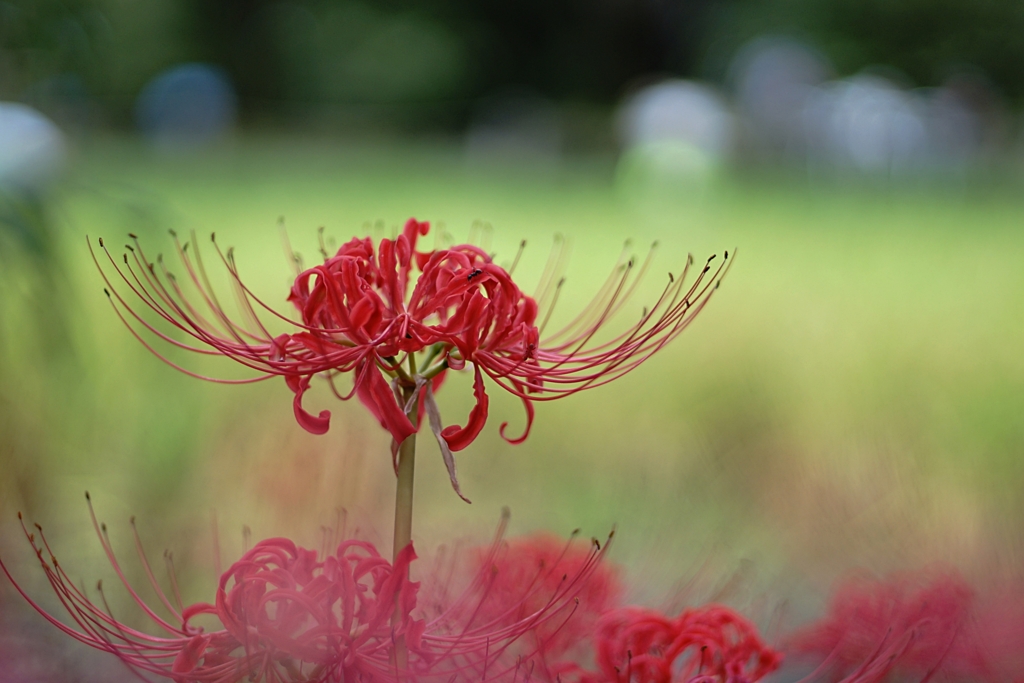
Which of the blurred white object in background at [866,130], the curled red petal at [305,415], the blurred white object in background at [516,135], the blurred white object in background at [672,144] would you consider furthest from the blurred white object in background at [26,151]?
the blurred white object in background at [866,130]

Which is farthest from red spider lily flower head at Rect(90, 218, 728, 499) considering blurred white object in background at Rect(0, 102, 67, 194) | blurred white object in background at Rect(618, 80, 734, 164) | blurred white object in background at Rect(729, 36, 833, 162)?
blurred white object in background at Rect(729, 36, 833, 162)

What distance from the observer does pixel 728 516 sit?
1457 millimetres

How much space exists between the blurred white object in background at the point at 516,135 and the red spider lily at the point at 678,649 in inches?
403

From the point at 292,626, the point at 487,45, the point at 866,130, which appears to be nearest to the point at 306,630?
the point at 292,626

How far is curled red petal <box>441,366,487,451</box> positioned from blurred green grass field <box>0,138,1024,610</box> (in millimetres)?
291

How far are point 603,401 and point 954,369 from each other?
0.97m

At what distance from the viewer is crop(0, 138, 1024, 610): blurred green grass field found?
1.10m

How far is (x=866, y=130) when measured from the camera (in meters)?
10.1

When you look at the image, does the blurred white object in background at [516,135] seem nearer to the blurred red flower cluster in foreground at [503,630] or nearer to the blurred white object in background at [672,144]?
the blurred white object in background at [672,144]

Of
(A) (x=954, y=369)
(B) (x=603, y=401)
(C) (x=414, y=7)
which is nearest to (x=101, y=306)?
(B) (x=603, y=401)

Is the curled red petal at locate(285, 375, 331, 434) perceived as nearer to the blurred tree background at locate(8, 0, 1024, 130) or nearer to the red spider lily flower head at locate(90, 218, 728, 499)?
the red spider lily flower head at locate(90, 218, 728, 499)

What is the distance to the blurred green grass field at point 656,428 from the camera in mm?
1100

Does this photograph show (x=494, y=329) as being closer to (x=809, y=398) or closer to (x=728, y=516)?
(x=728, y=516)

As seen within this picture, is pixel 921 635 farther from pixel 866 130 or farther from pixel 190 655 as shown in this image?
pixel 866 130
